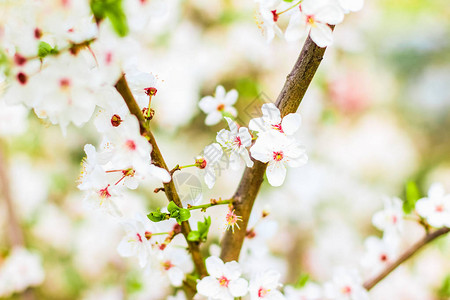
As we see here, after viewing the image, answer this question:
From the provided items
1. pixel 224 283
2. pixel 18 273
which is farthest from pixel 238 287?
pixel 18 273

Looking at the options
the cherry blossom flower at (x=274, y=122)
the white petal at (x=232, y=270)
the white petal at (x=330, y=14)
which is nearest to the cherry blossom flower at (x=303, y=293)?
the white petal at (x=232, y=270)

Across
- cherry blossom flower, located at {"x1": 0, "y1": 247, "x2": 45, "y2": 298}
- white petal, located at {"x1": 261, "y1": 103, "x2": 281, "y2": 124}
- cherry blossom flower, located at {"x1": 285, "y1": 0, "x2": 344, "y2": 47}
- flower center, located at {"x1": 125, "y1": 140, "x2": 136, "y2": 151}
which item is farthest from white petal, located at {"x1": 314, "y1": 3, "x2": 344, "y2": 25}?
cherry blossom flower, located at {"x1": 0, "y1": 247, "x2": 45, "y2": 298}

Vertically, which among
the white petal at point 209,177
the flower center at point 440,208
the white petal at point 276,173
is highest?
the white petal at point 209,177

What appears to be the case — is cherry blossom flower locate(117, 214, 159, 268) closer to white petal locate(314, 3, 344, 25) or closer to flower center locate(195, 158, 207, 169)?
flower center locate(195, 158, 207, 169)

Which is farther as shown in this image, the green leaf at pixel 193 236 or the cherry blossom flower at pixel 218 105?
the cherry blossom flower at pixel 218 105

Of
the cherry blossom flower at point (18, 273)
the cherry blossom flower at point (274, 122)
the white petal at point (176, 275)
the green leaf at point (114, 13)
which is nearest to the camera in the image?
the green leaf at point (114, 13)

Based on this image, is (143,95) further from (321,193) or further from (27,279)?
(321,193)

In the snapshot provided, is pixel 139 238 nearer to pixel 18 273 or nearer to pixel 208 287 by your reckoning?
pixel 208 287

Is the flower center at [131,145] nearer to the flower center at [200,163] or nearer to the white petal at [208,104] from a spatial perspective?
the flower center at [200,163]

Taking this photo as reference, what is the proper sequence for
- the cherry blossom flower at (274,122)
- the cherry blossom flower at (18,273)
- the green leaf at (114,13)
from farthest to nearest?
the cherry blossom flower at (18,273), the cherry blossom flower at (274,122), the green leaf at (114,13)
